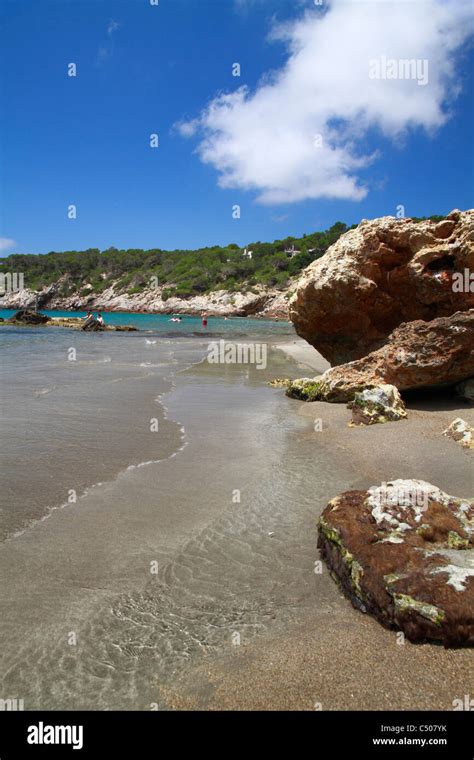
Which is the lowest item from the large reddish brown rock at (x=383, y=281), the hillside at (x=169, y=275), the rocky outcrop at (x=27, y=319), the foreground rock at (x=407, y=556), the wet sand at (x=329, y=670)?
the wet sand at (x=329, y=670)

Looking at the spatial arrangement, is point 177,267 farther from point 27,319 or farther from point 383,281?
point 383,281

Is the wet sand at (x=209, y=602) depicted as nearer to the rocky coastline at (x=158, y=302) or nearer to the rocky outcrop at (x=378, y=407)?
the rocky outcrop at (x=378, y=407)

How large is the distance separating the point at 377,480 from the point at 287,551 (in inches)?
89.0

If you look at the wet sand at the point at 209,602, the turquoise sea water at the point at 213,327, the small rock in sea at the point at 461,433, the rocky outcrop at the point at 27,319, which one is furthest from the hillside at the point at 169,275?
the wet sand at the point at 209,602

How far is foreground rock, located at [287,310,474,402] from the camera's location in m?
9.83

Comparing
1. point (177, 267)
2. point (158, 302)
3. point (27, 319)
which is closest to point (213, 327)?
point (27, 319)

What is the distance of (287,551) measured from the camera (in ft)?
15.0

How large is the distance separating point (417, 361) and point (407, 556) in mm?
7395

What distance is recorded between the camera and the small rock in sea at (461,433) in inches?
287

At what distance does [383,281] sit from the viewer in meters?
11.9

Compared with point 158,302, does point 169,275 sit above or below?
above

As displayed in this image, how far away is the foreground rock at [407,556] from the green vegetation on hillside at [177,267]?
98.1m
